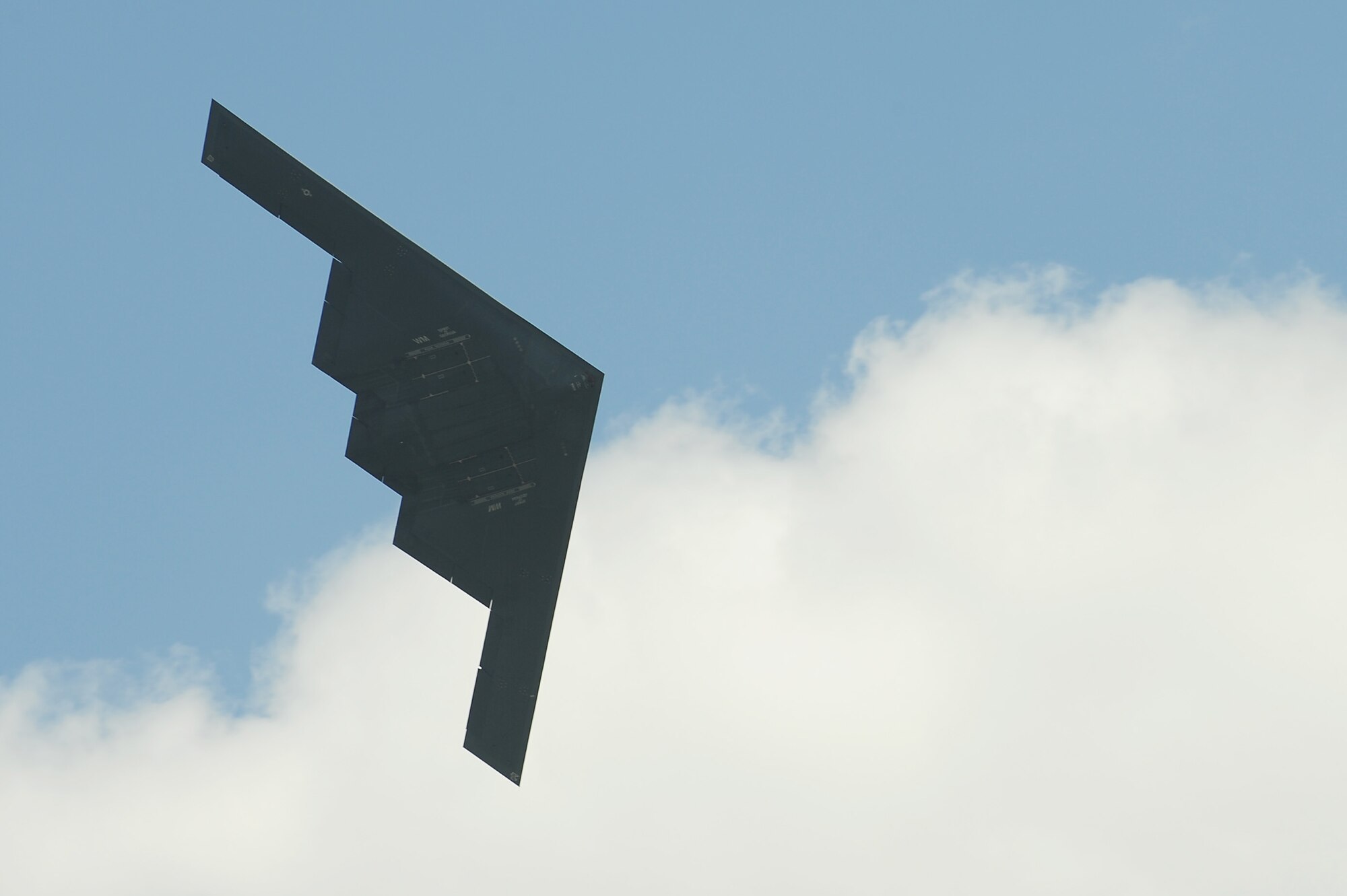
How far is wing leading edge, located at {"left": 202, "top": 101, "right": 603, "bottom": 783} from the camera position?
26.7 meters

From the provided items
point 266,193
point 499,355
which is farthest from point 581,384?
point 266,193

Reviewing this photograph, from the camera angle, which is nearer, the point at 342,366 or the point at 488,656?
the point at 342,366

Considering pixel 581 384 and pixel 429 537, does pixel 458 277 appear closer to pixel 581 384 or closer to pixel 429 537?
pixel 581 384

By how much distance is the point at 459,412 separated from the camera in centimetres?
2762

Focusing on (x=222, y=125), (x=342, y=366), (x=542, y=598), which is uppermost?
(x=222, y=125)

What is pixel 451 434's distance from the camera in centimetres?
2791

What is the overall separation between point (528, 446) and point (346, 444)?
3.16m

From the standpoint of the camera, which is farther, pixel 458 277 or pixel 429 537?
pixel 429 537

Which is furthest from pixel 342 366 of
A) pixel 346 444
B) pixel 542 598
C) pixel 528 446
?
pixel 542 598

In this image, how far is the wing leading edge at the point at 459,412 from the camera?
26.7 metres

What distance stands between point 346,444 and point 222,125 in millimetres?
5690

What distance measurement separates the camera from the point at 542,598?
28969mm

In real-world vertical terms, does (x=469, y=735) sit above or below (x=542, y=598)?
below

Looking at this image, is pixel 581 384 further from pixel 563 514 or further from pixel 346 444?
pixel 346 444
